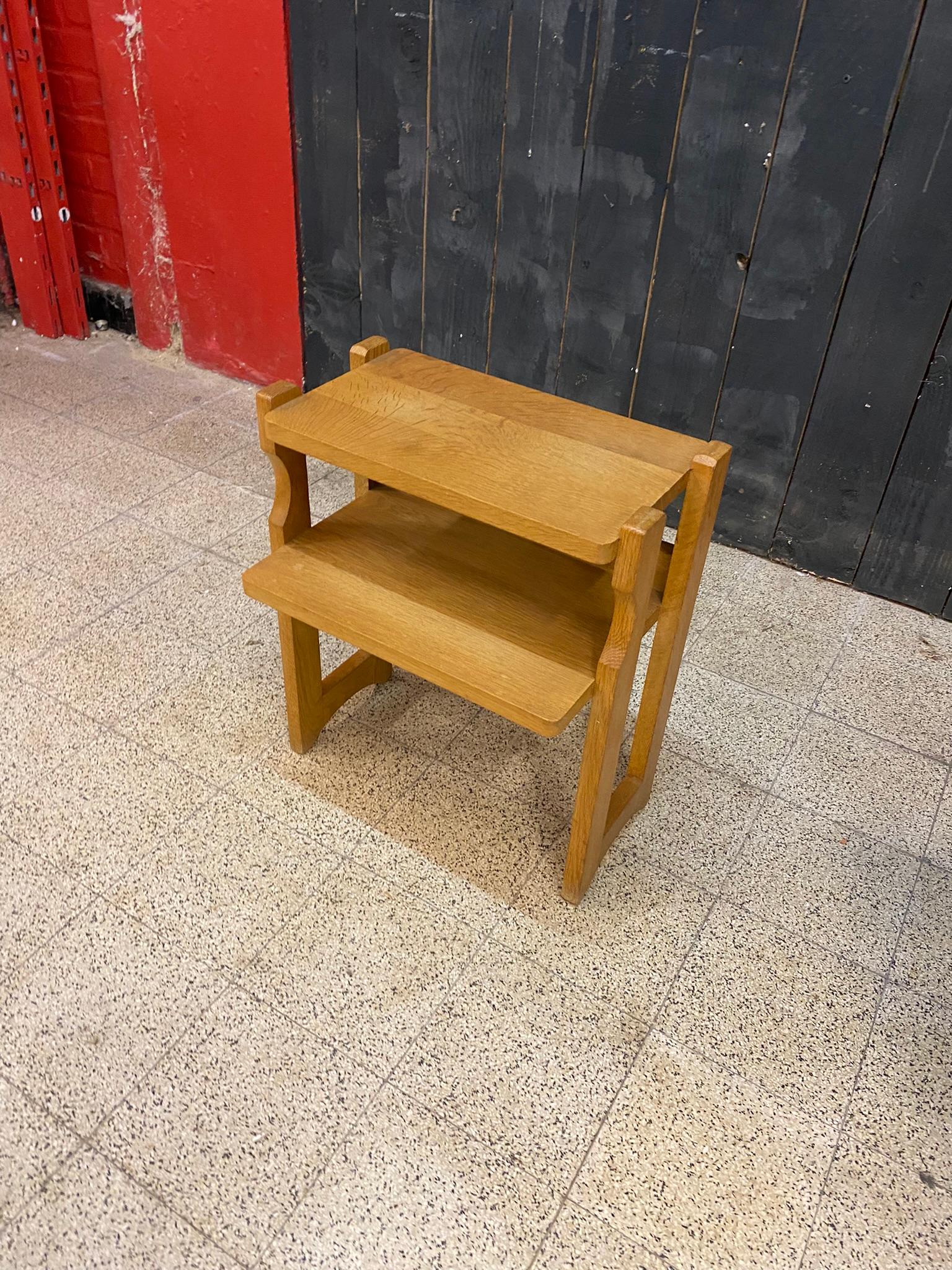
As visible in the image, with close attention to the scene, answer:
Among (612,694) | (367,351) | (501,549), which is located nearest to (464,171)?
(367,351)

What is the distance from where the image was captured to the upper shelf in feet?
4.43

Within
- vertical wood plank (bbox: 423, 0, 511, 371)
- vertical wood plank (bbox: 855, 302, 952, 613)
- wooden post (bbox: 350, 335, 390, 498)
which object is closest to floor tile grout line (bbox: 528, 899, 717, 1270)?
wooden post (bbox: 350, 335, 390, 498)

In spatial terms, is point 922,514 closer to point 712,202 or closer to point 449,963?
point 712,202

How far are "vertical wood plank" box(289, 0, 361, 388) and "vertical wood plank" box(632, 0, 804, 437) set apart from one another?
961 millimetres

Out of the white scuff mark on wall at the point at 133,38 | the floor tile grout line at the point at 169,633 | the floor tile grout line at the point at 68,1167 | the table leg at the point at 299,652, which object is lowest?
the floor tile grout line at the point at 68,1167

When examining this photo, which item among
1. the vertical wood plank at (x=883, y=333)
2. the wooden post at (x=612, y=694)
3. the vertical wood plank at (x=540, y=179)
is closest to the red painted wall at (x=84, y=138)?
the vertical wood plank at (x=540, y=179)

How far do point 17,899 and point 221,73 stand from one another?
2.38 metres

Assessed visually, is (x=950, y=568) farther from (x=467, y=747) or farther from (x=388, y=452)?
(x=388, y=452)

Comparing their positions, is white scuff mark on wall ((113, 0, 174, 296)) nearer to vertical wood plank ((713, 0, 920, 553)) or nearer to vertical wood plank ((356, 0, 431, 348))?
vertical wood plank ((356, 0, 431, 348))

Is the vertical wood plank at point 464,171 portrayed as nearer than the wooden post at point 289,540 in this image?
No

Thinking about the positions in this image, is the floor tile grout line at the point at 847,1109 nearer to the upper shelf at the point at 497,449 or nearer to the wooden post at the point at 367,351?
the upper shelf at the point at 497,449

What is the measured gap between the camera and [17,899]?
5.39 ft

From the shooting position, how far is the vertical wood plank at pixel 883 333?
194 centimetres

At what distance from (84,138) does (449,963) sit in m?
3.06
